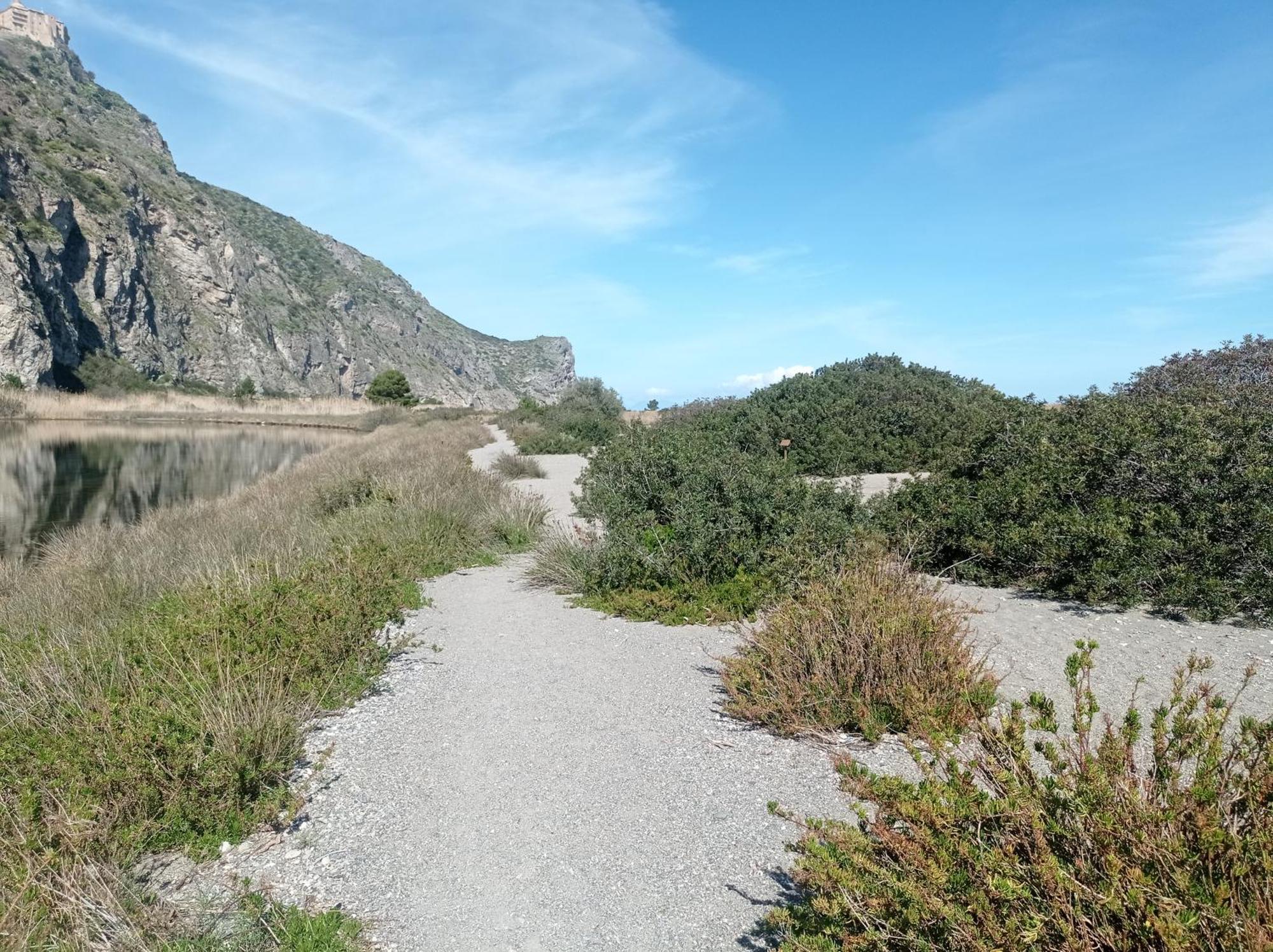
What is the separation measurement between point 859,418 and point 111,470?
24.2 m

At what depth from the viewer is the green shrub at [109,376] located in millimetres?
69062

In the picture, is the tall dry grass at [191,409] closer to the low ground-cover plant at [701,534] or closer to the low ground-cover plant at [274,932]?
the low ground-cover plant at [701,534]

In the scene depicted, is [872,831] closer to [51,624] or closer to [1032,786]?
[1032,786]

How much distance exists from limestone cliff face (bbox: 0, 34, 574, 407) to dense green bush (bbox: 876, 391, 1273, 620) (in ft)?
232

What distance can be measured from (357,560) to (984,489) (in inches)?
275

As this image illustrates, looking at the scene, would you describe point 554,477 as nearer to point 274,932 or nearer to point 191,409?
point 274,932

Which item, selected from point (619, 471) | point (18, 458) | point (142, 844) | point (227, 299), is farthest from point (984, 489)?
point (227, 299)

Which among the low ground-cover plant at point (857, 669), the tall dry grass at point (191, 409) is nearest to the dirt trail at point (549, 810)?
the low ground-cover plant at point (857, 669)

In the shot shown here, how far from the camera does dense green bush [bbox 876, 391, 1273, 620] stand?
278 inches

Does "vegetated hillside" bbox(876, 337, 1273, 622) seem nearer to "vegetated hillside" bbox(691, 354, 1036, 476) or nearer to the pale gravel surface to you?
the pale gravel surface

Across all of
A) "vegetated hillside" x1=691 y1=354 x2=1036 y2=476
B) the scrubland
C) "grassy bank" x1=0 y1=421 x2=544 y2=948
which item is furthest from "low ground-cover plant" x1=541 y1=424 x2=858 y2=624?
"vegetated hillside" x1=691 y1=354 x2=1036 y2=476

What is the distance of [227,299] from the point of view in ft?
Result: 317

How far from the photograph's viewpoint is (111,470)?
2650 centimetres

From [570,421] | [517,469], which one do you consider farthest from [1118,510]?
[570,421]
